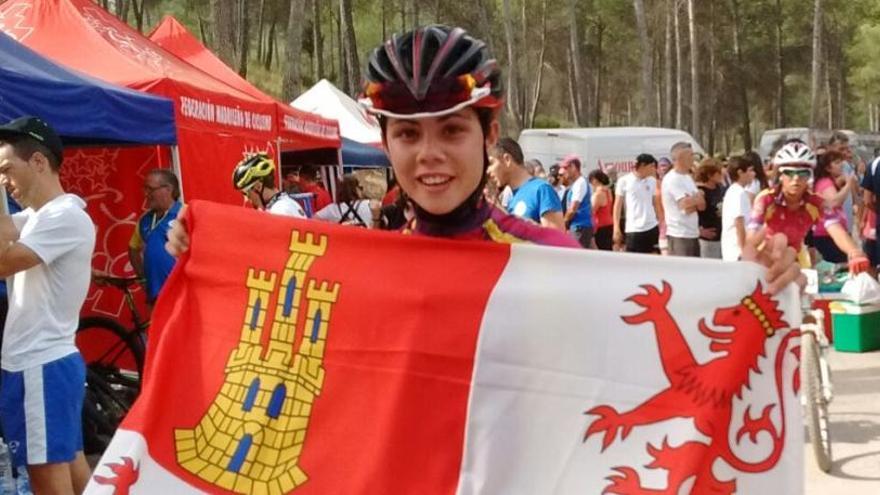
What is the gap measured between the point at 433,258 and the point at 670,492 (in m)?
0.78

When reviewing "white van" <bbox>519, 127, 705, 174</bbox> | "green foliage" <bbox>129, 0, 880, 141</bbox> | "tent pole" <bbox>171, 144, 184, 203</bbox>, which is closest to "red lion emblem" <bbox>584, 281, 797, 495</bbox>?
"tent pole" <bbox>171, 144, 184, 203</bbox>

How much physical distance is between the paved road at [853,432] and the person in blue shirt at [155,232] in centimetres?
471

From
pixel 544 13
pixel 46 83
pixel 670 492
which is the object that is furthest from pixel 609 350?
pixel 544 13

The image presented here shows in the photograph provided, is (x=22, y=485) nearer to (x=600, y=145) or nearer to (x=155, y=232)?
(x=155, y=232)

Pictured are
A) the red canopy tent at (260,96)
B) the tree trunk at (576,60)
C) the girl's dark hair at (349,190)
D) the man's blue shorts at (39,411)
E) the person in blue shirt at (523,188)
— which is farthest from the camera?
the tree trunk at (576,60)

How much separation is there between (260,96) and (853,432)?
699 cm

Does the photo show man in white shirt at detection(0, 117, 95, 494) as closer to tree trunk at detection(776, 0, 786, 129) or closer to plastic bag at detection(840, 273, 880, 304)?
plastic bag at detection(840, 273, 880, 304)

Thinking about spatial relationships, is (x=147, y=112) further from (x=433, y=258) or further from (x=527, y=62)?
(x=527, y=62)

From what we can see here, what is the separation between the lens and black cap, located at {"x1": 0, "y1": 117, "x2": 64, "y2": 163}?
4.86 meters

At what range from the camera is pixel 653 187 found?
1456 centimetres

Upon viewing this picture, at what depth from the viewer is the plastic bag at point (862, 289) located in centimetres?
1009

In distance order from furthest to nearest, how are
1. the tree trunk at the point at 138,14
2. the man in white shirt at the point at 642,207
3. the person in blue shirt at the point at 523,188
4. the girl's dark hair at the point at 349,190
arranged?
1. the tree trunk at the point at 138,14
2. the man in white shirt at the point at 642,207
3. the girl's dark hair at the point at 349,190
4. the person in blue shirt at the point at 523,188

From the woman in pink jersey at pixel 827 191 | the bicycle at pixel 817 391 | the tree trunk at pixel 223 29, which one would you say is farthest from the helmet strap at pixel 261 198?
the tree trunk at pixel 223 29

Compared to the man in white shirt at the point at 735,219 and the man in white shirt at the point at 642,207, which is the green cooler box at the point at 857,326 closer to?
the man in white shirt at the point at 735,219
